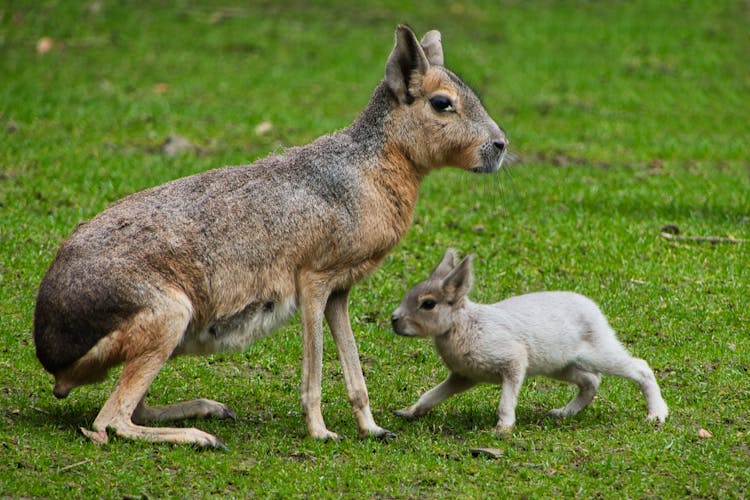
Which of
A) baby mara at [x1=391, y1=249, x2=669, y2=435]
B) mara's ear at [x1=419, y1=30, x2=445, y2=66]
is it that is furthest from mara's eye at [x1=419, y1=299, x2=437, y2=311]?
mara's ear at [x1=419, y1=30, x2=445, y2=66]

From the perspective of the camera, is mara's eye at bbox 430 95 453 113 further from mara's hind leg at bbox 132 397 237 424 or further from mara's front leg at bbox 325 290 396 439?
mara's hind leg at bbox 132 397 237 424

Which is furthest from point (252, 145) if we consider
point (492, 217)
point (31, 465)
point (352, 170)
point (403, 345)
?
point (31, 465)

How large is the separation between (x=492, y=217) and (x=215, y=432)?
5334 mm

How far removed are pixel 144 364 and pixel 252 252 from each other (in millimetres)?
942

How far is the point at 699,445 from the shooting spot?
666cm

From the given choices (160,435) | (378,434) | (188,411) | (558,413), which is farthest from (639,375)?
(160,435)

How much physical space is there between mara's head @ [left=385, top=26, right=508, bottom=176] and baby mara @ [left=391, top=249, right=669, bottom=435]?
2.38 ft

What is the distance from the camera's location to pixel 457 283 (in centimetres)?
732

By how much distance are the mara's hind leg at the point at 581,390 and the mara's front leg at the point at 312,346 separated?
64.0 inches

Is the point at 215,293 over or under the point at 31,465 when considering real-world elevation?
over

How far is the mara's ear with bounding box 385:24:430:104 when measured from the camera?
6.82 meters

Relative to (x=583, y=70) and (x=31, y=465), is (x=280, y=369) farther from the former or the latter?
(x=583, y=70)

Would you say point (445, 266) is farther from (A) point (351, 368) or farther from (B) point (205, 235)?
(B) point (205, 235)

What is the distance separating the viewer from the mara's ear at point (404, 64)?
6.82 metres
